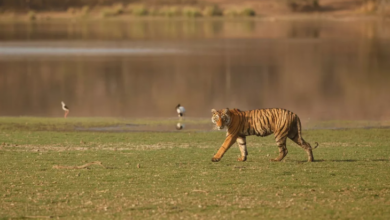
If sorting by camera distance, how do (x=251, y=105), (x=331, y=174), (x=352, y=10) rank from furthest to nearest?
(x=352, y=10) < (x=251, y=105) < (x=331, y=174)

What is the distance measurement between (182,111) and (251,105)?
220 inches

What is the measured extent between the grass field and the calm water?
9630mm

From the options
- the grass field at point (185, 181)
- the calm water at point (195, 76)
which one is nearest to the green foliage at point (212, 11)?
the calm water at point (195, 76)

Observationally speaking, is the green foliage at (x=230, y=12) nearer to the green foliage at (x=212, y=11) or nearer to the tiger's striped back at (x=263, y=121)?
the green foliage at (x=212, y=11)

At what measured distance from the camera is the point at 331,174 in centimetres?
1126

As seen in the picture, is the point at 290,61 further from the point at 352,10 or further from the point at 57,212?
the point at 352,10

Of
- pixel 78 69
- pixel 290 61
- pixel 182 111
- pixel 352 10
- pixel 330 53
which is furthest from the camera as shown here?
pixel 352 10

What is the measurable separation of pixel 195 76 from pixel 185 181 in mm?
28485

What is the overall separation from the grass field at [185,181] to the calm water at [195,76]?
9630mm

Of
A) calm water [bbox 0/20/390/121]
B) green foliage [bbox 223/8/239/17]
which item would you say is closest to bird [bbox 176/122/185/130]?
calm water [bbox 0/20/390/121]

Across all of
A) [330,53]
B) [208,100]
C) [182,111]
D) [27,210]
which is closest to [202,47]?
[330,53]

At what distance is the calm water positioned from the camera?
28062mm

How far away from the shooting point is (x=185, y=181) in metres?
10.8

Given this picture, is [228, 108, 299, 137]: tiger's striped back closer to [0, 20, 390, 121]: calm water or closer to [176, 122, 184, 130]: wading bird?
[176, 122, 184, 130]: wading bird
